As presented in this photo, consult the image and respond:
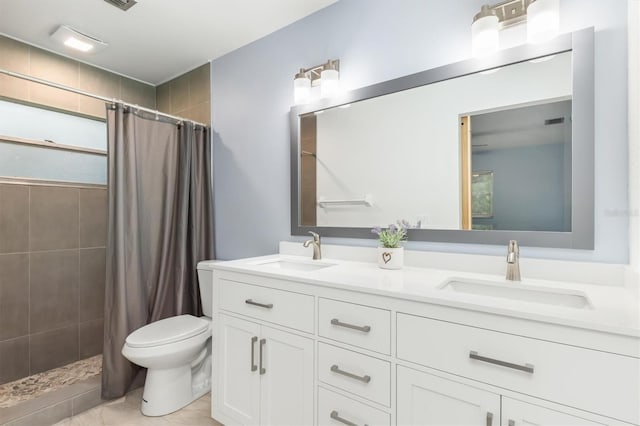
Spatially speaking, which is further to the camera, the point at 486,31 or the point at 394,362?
the point at 486,31

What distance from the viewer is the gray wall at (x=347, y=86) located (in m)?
1.15

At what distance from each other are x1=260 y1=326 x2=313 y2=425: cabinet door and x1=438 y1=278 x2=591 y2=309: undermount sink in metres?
0.62

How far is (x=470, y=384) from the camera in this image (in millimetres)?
922

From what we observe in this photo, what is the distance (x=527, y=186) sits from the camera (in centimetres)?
130

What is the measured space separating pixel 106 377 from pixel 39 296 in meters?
0.85

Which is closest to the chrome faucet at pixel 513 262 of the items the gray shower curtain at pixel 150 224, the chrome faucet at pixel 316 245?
the chrome faucet at pixel 316 245

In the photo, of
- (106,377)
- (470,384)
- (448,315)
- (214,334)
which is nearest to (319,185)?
(214,334)

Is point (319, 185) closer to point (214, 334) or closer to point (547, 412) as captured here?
point (214, 334)

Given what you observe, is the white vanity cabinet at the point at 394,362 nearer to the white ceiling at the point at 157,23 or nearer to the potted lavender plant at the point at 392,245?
the potted lavender plant at the point at 392,245

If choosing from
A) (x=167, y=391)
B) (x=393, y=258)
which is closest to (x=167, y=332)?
(x=167, y=391)


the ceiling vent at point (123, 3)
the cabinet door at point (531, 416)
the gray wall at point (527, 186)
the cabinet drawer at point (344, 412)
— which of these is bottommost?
the cabinet drawer at point (344, 412)

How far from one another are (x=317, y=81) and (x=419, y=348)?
1572 mm

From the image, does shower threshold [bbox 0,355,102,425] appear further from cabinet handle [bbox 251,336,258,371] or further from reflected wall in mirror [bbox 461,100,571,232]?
reflected wall in mirror [bbox 461,100,571,232]

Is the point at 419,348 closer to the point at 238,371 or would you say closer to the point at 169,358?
the point at 238,371
